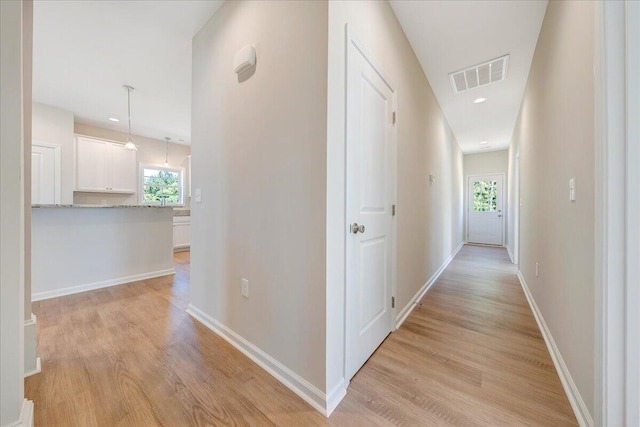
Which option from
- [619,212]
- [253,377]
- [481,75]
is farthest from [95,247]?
[481,75]

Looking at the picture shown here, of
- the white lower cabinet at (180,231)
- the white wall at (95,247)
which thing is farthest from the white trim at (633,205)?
the white lower cabinet at (180,231)

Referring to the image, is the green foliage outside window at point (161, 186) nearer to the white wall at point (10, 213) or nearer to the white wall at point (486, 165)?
the white wall at point (10, 213)

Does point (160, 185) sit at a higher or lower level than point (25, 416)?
higher

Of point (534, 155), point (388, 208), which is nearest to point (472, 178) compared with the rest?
point (534, 155)

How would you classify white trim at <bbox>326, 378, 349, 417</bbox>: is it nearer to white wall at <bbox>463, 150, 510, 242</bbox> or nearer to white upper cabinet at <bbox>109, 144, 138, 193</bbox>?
white upper cabinet at <bbox>109, 144, 138, 193</bbox>

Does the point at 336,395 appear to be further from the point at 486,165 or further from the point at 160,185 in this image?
the point at 486,165

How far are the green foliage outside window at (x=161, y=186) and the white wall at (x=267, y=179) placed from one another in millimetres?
4492

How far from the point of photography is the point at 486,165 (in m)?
6.75

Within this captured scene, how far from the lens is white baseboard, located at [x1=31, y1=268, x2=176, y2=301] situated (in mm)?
2566

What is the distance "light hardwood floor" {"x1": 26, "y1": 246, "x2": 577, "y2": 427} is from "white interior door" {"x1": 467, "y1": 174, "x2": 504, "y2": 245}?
5.13 metres

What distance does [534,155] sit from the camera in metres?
2.46

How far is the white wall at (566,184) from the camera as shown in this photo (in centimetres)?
112

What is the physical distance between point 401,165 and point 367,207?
809 millimetres

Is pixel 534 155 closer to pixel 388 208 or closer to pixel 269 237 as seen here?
pixel 388 208
